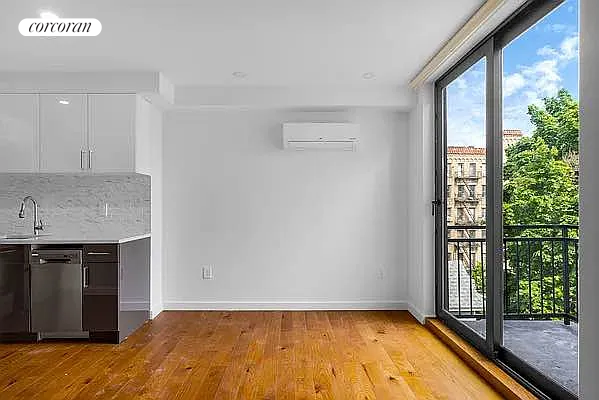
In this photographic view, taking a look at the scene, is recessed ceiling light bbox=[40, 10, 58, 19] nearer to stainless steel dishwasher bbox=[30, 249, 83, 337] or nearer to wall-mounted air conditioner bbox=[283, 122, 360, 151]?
stainless steel dishwasher bbox=[30, 249, 83, 337]

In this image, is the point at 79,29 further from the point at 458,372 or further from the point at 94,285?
the point at 458,372

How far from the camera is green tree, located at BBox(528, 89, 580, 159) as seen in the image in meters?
3.28

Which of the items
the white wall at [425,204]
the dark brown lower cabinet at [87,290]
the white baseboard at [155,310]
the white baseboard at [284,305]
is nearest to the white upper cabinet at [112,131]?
the dark brown lower cabinet at [87,290]

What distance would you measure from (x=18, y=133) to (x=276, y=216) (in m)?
2.65

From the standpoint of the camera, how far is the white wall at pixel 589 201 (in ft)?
8.28

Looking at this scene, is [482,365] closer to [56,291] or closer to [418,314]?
[418,314]

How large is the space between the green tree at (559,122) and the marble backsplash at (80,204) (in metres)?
3.92

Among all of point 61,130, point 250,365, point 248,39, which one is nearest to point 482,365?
point 250,365

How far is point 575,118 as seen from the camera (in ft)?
10.8

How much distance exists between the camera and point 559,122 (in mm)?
3426

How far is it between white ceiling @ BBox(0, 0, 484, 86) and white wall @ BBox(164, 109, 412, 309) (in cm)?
73

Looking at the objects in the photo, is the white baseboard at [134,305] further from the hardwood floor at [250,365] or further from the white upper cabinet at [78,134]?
the white upper cabinet at [78,134]

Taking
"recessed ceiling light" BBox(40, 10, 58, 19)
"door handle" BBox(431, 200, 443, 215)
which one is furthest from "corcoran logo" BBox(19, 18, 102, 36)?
"door handle" BBox(431, 200, 443, 215)

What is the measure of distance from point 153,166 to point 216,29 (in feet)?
7.75
